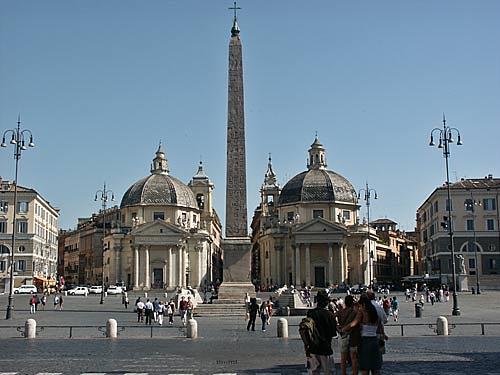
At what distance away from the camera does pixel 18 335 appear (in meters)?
23.9

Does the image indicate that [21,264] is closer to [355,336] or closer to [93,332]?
[93,332]

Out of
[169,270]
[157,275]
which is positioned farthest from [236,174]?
[157,275]

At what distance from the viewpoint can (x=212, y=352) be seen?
56.9 ft

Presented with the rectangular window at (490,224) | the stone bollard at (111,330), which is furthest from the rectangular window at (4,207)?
the stone bollard at (111,330)

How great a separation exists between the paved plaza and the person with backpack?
13.5 ft

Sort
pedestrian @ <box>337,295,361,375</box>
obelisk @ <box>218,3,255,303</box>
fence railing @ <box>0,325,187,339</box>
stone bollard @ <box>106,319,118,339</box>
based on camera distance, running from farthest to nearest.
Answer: obelisk @ <box>218,3,255,303</box> < fence railing @ <box>0,325,187,339</box> < stone bollard @ <box>106,319,118,339</box> < pedestrian @ <box>337,295,361,375</box>

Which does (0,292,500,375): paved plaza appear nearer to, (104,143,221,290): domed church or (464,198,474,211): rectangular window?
(464,198,474,211): rectangular window

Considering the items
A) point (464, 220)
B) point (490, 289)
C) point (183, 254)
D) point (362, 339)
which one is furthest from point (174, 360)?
point (183, 254)

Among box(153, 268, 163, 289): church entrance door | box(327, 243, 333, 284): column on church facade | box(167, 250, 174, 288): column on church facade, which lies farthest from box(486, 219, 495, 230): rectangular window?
box(153, 268, 163, 289): church entrance door

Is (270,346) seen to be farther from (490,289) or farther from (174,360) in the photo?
(490,289)

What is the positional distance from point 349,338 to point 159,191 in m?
72.5

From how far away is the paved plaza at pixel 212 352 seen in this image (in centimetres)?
1358

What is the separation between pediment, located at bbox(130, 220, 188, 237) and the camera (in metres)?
77.4

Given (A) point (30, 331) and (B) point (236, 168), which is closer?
(A) point (30, 331)
